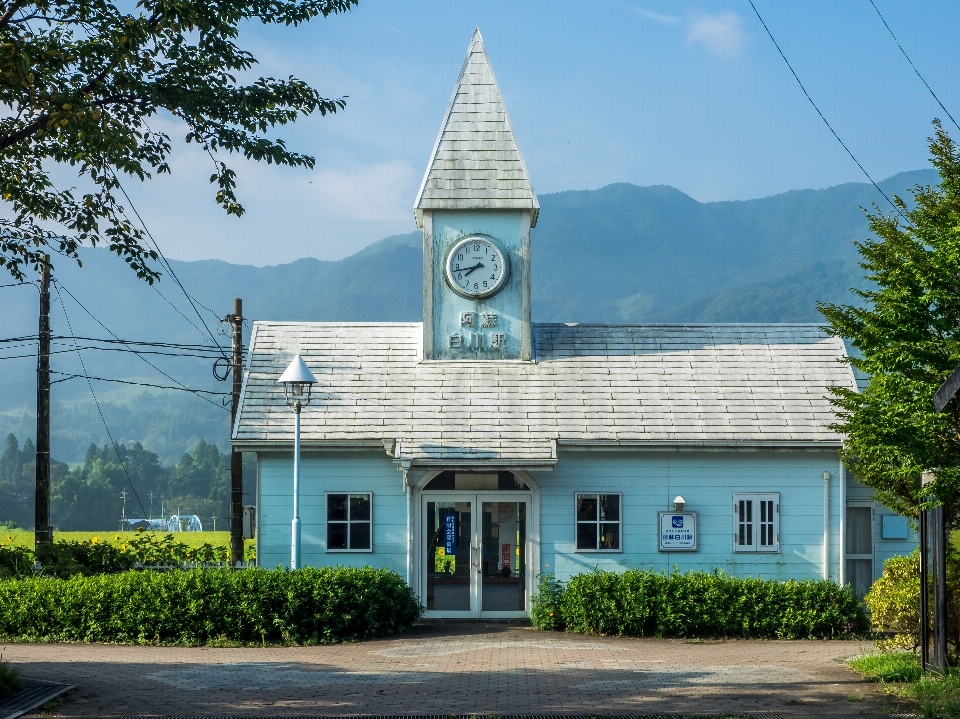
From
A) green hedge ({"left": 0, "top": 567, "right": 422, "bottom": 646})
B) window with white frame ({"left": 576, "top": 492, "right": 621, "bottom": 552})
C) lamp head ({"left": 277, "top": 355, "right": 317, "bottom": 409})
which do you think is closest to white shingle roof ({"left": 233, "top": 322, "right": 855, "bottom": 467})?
lamp head ({"left": 277, "top": 355, "right": 317, "bottom": 409})

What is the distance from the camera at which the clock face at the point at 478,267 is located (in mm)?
20641

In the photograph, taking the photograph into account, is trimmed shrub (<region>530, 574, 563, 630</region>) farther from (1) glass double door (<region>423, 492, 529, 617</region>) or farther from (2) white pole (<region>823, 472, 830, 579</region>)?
(2) white pole (<region>823, 472, 830, 579</region>)

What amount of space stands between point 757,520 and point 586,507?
119 inches

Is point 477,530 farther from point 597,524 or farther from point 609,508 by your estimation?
point 609,508

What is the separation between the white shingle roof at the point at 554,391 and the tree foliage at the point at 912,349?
5.51 metres

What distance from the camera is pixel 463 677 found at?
1308cm

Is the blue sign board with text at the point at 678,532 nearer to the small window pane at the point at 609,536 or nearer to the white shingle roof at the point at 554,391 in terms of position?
the small window pane at the point at 609,536

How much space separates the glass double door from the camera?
18844mm

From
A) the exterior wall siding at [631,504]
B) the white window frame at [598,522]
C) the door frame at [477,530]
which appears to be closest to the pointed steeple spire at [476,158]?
the exterior wall siding at [631,504]

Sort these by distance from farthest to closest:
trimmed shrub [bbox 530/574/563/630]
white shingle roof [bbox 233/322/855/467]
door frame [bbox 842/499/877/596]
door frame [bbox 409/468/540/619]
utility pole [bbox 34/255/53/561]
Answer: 1. utility pole [bbox 34/255/53/561]
2. door frame [bbox 842/499/877/596]
3. white shingle roof [bbox 233/322/855/467]
4. door frame [bbox 409/468/540/619]
5. trimmed shrub [bbox 530/574/563/630]

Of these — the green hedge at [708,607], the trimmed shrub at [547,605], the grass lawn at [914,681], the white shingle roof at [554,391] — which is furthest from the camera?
the white shingle roof at [554,391]

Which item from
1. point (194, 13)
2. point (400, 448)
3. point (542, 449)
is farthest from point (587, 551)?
point (194, 13)

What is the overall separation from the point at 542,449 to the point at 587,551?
199 cm

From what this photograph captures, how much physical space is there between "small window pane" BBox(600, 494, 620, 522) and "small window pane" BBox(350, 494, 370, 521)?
411cm
